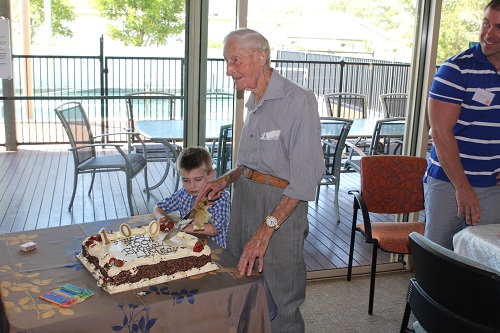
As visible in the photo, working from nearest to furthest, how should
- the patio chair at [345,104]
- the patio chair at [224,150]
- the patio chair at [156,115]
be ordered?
1. the patio chair at [156,115]
2. the patio chair at [224,150]
3. the patio chair at [345,104]

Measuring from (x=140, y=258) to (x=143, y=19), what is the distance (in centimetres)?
180

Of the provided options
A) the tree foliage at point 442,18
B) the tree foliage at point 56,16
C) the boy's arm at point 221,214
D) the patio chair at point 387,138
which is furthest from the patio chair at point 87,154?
the patio chair at point 387,138

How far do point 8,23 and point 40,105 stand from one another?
0.45 meters

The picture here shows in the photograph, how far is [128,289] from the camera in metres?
1.67

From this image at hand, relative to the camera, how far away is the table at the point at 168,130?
11.0 ft

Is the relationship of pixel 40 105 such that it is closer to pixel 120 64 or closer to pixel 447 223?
pixel 120 64

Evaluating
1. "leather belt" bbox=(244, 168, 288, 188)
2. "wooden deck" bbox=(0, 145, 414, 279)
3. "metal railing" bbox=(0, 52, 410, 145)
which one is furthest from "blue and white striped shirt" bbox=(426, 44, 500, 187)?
"wooden deck" bbox=(0, 145, 414, 279)

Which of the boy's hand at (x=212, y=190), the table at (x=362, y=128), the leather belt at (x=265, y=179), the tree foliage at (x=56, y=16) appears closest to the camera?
the leather belt at (x=265, y=179)

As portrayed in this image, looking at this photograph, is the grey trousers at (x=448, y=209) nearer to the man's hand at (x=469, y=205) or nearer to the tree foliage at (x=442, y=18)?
the man's hand at (x=469, y=205)

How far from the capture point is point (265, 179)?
7.28 ft

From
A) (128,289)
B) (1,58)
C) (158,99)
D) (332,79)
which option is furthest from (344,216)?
(128,289)

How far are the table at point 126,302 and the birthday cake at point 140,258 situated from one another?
29 millimetres

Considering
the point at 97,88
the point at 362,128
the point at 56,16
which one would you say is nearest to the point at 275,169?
the point at 97,88

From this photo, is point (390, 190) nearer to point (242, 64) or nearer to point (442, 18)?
point (442, 18)
